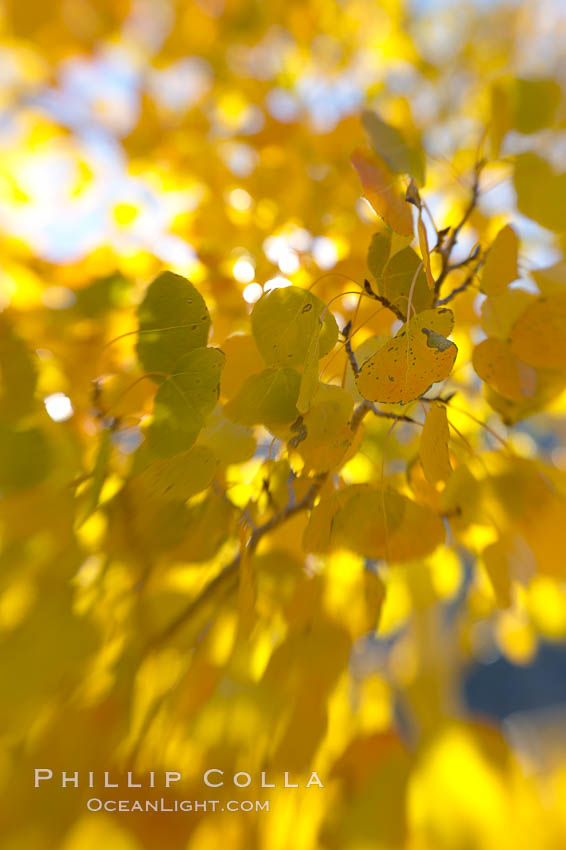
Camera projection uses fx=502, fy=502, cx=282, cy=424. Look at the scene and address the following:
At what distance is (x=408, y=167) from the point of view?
12.9 inches

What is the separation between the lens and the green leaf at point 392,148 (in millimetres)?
323

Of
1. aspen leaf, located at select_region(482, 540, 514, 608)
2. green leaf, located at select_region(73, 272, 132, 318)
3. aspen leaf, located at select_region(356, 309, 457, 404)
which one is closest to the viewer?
aspen leaf, located at select_region(356, 309, 457, 404)

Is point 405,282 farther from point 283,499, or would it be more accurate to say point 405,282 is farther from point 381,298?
point 283,499

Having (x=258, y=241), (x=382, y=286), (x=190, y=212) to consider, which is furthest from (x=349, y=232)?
(x=382, y=286)

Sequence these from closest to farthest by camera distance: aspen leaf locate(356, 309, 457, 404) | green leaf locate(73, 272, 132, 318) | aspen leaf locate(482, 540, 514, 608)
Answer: aspen leaf locate(356, 309, 457, 404) < aspen leaf locate(482, 540, 514, 608) < green leaf locate(73, 272, 132, 318)

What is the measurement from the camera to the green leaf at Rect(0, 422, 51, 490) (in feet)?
1.18

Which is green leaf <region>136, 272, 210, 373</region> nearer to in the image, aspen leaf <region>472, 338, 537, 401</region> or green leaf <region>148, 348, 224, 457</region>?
green leaf <region>148, 348, 224, 457</region>

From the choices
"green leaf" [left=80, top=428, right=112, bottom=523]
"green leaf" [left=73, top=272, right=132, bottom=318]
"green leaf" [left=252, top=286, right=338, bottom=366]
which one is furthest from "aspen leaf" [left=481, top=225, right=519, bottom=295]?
"green leaf" [left=73, top=272, right=132, bottom=318]

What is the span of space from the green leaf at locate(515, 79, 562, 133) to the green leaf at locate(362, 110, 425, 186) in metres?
0.14

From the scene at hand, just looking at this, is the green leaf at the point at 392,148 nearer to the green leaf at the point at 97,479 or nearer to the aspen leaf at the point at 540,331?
the aspen leaf at the point at 540,331

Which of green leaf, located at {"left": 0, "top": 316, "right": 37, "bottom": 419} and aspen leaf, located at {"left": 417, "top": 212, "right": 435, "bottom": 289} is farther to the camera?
green leaf, located at {"left": 0, "top": 316, "right": 37, "bottom": 419}

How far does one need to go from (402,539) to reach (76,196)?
743 millimetres

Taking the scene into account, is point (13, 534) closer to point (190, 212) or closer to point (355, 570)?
point (355, 570)

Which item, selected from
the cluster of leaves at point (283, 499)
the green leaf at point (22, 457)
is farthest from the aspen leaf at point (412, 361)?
the green leaf at point (22, 457)
